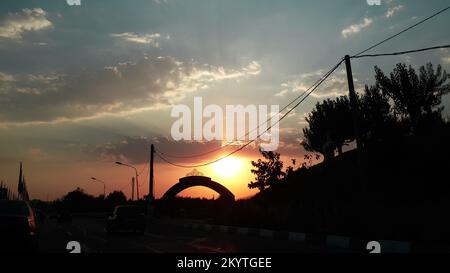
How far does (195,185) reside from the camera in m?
73.3

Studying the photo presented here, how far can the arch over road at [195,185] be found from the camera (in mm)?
71812

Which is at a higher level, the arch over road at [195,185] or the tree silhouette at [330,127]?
the tree silhouette at [330,127]

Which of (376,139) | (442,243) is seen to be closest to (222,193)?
(376,139)

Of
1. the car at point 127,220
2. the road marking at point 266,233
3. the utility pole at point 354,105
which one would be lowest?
the road marking at point 266,233

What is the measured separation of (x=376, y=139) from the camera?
52.6m

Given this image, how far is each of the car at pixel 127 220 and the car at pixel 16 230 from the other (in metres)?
16.5

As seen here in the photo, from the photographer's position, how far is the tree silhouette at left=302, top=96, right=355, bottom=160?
209ft

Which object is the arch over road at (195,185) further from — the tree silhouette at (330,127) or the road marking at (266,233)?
the road marking at (266,233)

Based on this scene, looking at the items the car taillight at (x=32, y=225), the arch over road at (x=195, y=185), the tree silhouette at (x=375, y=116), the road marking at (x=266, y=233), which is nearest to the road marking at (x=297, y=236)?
the road marking at (x=266, y=233)

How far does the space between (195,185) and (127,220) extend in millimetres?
44207

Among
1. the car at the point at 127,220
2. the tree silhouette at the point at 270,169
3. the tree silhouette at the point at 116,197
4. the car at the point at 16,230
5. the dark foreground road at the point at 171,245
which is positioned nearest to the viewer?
the car at the point at 16,230

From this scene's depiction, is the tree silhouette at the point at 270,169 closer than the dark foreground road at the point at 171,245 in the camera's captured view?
No

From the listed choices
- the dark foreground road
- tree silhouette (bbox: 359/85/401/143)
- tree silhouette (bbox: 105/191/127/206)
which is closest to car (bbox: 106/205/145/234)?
the dark foreground road
